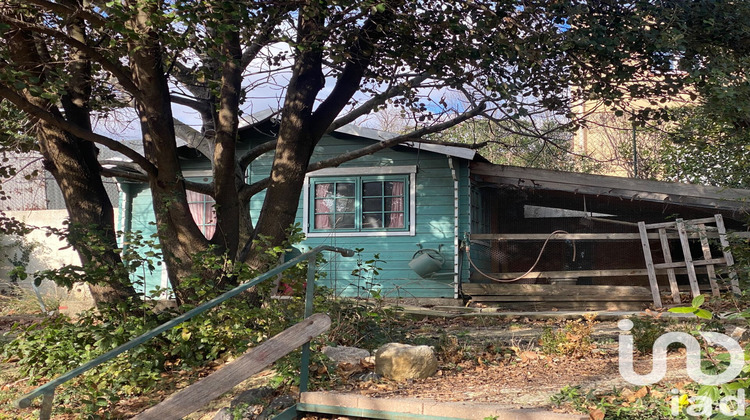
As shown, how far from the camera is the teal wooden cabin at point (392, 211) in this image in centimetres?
1324

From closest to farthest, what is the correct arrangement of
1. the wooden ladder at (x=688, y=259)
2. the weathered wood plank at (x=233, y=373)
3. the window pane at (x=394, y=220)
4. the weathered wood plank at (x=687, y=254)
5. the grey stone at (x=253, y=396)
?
the weathered wood plank at (x=233, y=373) < the grey stone at (x=253, y=396) < the wooden ladder at (x=688, y=259) < the weathered wood plank at (x=687, y=254) < the window pane at (x=394, y=220)

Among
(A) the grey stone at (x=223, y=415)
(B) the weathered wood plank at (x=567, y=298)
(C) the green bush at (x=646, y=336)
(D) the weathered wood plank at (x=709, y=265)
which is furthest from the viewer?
(B) the weathered wood plank at (x=567, y=298)

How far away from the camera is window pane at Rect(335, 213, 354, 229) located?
546 inches

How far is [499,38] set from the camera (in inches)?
285

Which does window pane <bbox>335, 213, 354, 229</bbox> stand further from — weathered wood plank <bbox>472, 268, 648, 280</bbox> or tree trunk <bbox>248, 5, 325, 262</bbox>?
tree trunk <bbox>248, 5, 325, 262</bbox>

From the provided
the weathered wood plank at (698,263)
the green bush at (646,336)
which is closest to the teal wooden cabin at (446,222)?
the weathered wood plank at (698,263)

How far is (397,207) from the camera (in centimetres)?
1370

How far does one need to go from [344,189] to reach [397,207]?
118cm

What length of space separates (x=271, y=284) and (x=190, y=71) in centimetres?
472

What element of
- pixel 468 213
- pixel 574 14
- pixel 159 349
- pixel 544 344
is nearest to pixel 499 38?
pixel 574 14

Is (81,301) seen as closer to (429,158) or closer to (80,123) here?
(80,123)

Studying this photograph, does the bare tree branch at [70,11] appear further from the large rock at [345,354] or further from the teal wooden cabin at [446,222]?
the teal wooden cabin at [446,222]

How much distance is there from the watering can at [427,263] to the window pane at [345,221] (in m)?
1.54

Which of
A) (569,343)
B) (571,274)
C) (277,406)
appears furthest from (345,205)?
(277,406)
